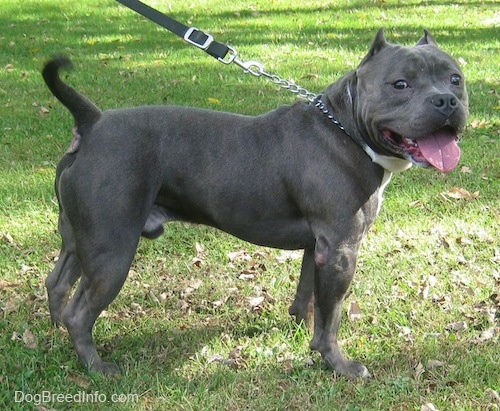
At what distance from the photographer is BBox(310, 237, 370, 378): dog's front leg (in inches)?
157

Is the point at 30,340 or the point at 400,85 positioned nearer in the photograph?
the point at 400,85

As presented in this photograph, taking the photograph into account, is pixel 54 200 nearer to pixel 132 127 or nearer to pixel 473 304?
pixel 132 127

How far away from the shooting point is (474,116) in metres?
8.41

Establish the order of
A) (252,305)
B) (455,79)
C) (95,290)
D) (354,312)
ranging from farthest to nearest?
(252,305) → (354,312) → (95,290) → (455,79)

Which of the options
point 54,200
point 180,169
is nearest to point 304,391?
point 180,169

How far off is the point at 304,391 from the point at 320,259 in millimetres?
717

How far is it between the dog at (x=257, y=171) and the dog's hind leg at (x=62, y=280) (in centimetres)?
35

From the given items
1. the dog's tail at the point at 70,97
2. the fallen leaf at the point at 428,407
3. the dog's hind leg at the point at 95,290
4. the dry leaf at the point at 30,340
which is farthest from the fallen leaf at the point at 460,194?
the dry leaf at the point at 30,340

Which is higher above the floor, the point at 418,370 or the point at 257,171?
the point at 257,171

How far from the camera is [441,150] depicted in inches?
145

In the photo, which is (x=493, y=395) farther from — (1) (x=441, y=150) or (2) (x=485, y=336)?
(1) (x=441, y=150)

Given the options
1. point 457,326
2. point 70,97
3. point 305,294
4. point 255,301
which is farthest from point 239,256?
point 70,97

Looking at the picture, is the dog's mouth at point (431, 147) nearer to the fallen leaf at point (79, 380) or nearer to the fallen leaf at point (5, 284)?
the fallen leaf at point (79, 380)

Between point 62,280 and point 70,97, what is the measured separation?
122 cm
